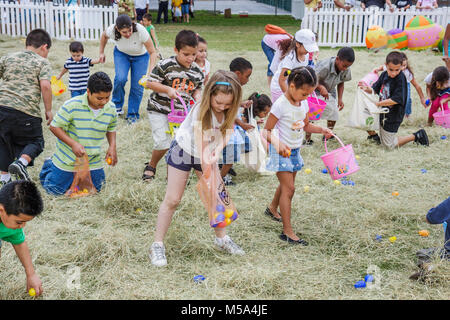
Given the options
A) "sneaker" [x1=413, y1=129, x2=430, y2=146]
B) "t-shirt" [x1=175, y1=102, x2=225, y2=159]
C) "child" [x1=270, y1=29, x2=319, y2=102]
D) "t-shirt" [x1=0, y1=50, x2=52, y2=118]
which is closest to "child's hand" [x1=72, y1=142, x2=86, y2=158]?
"t-shirt" [x1=0, y1=50, x2=52, y2=118]

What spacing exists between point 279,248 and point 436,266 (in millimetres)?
1227

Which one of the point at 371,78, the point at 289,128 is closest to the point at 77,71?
the point at 371,78

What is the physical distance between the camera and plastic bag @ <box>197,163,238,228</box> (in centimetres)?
373

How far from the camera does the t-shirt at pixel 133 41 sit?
24.8 ft

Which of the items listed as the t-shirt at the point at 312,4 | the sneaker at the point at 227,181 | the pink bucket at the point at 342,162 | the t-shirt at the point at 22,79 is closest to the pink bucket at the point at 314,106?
the sneaker at the point at 227,181

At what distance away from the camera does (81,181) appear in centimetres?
524

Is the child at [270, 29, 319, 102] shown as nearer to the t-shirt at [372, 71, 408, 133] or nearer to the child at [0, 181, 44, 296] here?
the t-shirt at [372, 71, 408, 133]

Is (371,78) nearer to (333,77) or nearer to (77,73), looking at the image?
(333,77)

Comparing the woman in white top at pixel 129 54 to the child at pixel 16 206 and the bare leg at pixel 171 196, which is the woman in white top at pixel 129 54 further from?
the child at pixel 16 206

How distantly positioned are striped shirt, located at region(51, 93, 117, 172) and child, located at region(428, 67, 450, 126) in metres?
4.94

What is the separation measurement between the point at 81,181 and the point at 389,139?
4.19 meters

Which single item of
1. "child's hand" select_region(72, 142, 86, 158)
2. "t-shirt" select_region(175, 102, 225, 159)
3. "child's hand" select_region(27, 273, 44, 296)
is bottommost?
"child's hand" select_region(27, 273, 44, 296)
